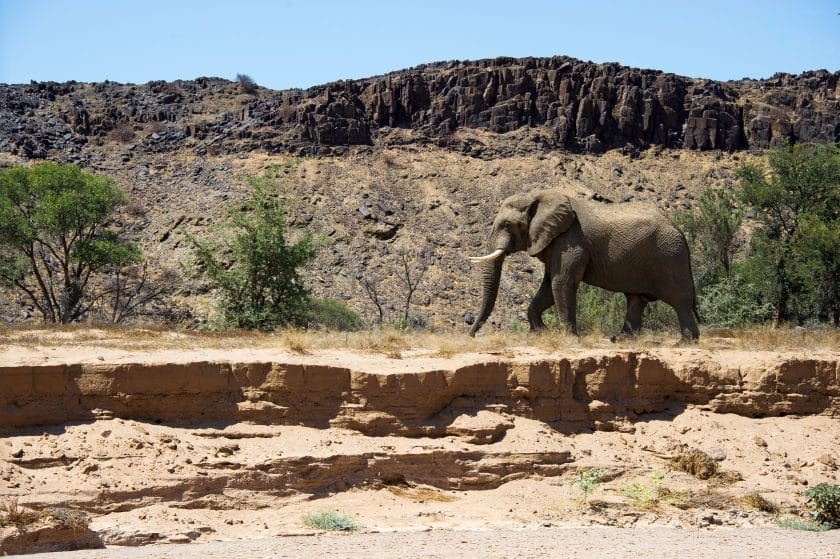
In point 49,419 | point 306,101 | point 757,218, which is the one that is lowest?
point 49,419

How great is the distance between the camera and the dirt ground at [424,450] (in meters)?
12.2

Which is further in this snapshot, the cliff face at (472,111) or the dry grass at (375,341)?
the cliff face at (472,111)

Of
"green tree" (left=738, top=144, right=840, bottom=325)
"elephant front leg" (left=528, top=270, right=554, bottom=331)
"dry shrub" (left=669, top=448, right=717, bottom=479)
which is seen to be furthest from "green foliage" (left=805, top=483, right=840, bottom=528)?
"green tree" (left=738, top=144, right=840, bottom=325)

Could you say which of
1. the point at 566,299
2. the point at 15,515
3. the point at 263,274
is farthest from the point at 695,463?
the point at 263,274

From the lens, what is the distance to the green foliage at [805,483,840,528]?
13500 mm

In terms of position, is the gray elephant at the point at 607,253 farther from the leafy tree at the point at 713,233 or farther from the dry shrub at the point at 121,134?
the dry shrub at the point at 121,134

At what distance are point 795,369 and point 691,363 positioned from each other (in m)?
1.58

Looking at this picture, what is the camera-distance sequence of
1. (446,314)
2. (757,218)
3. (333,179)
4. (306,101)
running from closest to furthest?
(757,218) → (446,314) → (333,179) → (306,101)

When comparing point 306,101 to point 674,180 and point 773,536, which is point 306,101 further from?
point 773,536

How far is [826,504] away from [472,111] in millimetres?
61101

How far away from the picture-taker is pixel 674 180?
67.0 meters

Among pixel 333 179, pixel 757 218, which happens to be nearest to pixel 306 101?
pixel 333 179

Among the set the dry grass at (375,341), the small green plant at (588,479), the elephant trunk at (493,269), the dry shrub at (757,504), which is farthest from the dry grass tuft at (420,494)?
the elephant trunk at (493,269)

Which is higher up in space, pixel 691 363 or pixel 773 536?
pixel 691 363
